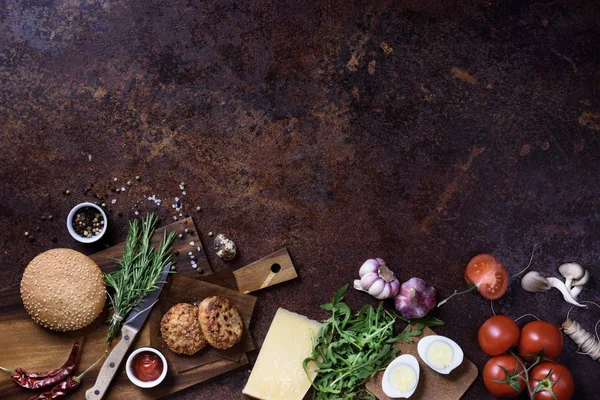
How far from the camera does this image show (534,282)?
272 cm

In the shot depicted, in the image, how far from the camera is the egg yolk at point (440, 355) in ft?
8.61

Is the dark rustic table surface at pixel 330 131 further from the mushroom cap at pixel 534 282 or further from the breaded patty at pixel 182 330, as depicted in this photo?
the breaded patty at pixel 182 330

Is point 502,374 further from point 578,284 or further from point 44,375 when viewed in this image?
point 44,375

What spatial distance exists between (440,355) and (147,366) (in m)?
1.28

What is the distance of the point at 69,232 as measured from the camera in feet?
8.80

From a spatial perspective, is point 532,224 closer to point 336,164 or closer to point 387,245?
point 387,245

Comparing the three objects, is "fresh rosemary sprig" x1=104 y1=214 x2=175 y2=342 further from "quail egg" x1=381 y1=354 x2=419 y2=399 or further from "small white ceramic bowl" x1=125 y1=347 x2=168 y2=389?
"quail egg" x1=381 y1=354 x2=419 y2=399

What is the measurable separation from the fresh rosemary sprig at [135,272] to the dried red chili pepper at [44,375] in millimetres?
164

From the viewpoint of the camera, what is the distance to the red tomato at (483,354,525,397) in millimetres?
2592

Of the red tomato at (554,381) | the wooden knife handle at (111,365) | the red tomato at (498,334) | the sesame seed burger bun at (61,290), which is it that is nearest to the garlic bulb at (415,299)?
the red tomato at (498,334)

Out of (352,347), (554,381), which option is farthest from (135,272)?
(554,381)

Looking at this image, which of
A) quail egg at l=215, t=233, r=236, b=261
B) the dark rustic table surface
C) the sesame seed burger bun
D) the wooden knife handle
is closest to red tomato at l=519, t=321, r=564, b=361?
the dark rustic table surface

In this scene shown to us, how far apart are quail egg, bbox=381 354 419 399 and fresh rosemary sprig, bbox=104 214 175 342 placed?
3.59 feet

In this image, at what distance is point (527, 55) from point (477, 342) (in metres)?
1.36
